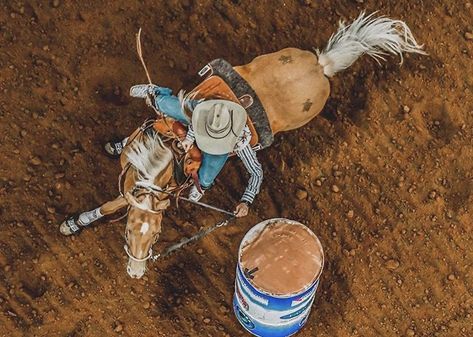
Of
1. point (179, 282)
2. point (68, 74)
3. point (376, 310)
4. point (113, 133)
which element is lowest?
point (376, 310)

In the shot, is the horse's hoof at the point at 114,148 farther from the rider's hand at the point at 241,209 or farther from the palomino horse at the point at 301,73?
the rider's hand at the point at 241,209

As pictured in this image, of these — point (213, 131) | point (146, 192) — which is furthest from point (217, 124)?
point (146, 192)

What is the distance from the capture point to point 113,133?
4.48 m

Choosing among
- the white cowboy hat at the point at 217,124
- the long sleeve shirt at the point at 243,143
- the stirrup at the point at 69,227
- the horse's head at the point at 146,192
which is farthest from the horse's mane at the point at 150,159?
the stirrup at the point at 69,227

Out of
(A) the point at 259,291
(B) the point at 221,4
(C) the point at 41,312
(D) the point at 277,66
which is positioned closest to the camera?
(A) the point at 259,291

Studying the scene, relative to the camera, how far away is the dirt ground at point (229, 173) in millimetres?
4316

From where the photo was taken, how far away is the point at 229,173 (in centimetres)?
445

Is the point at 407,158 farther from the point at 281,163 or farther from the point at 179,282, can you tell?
the point at 179,282

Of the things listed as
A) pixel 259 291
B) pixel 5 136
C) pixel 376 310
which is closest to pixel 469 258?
pixel 376 310

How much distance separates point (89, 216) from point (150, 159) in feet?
3.48

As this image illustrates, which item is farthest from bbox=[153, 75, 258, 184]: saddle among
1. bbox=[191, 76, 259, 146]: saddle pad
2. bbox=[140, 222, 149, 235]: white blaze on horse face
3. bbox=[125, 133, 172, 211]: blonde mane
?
bbox=[140, 222, 149, 235]: white blaze on horse face

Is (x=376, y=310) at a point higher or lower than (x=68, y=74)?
lower

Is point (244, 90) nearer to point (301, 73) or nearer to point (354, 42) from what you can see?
point (301, 73)

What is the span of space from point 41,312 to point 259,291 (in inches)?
61.2
